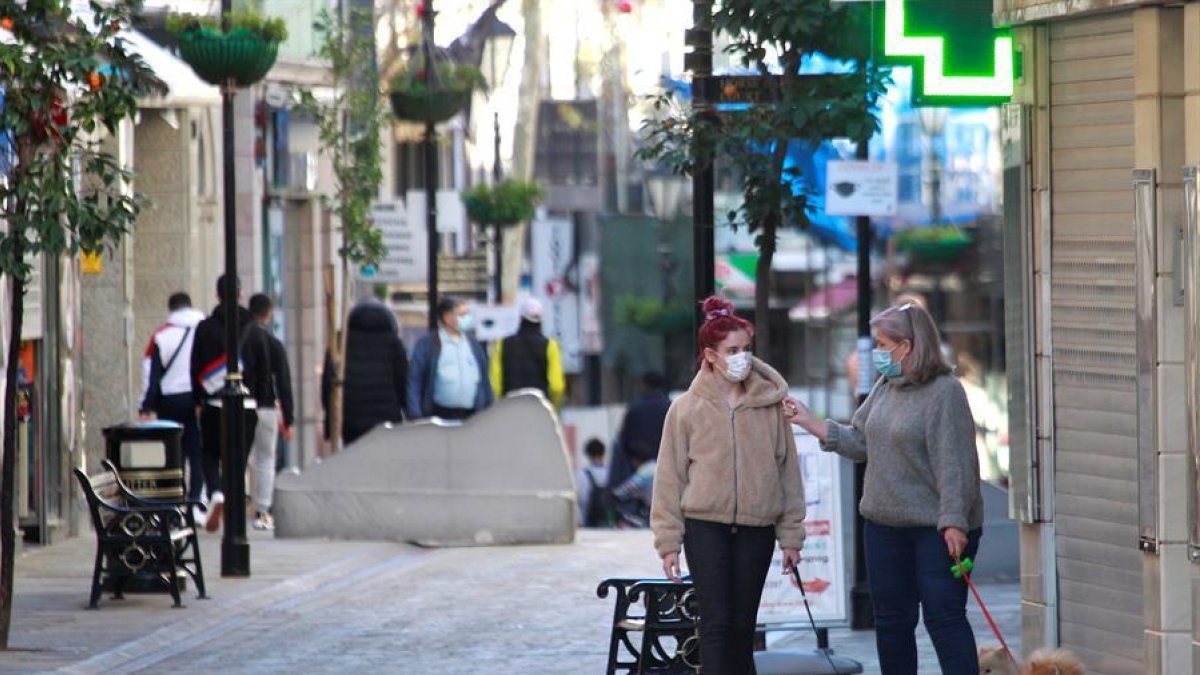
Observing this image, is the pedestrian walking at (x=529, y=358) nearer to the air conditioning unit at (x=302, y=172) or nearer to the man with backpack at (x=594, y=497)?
the man with backpack at (x=594, y=497)

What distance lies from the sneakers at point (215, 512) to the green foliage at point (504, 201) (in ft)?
68.7

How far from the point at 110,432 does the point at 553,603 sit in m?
2.93

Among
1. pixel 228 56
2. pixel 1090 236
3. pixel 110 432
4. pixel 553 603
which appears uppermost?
pixel 228 56

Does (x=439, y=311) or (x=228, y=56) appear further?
(x=439, y=311)

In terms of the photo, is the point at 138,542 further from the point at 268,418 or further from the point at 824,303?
the point at 824,303

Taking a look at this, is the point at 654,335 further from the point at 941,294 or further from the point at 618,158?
the point at 618,158

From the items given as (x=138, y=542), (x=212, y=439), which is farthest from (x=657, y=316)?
(x=138, y=542)

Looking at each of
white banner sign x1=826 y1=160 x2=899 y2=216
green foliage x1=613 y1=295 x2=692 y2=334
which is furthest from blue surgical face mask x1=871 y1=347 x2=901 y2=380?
green foliage x1=613 y1=295 x2=692 y2=334

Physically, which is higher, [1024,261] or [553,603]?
[1024,261]

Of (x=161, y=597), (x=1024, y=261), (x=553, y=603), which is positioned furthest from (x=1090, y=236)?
(x=161, y=597)

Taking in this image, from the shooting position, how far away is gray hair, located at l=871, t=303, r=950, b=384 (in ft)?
33.5

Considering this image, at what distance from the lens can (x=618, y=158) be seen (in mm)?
62281

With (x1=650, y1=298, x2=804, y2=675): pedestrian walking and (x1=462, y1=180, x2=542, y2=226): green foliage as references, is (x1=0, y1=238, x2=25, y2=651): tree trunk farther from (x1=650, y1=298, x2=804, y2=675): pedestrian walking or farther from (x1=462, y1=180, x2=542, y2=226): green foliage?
(x1=462, y1=180, x2=542, y2=226): green foliage

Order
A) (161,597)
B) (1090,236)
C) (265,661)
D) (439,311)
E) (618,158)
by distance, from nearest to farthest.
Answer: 1. (1090,236)
2. (265,661)
3. (161,597)
4. (439,311)
5. (618,158)
